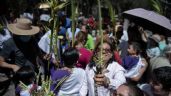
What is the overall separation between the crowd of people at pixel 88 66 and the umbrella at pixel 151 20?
0.25 meters

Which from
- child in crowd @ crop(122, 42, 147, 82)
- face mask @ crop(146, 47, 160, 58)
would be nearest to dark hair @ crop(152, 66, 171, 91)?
child in crowd @ crop(122, 42, 147, 82)

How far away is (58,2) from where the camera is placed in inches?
179

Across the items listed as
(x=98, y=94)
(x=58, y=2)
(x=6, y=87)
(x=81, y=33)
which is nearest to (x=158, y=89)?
(x=98, y=94)

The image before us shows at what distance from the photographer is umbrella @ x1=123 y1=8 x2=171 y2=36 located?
6292 millimetres

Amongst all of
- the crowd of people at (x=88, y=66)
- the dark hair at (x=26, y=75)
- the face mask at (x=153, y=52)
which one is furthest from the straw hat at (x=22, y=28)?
the face mask at (x=153, y=52)

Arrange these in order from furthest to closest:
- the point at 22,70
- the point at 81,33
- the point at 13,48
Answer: the point at 81,33
the point at 13,48
the point at 22,70

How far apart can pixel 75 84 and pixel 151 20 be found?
1685 mm

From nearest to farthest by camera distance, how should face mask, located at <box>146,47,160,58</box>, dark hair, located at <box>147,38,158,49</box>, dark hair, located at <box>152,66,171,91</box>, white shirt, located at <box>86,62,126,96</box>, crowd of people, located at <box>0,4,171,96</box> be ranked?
dark hair, located at <box>152,66,171,91</box>, crowd of people, located at <box>0,4,171,96</box>, white shirt, located at <box>86,62,126,96</box>, face mask, located at <box>146,47,160,58</box>, dark hair, located at <box>147,38,158,49</box>

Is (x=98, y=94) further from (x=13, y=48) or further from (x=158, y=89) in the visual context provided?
(x=13, y=48)

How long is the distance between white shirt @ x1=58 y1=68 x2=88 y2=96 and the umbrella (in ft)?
4.94

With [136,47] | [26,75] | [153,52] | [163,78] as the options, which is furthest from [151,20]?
[163,78]

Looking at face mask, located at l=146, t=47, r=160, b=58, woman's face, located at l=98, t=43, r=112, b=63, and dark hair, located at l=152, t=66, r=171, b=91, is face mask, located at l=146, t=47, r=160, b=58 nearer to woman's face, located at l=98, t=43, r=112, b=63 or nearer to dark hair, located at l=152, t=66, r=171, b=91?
woman's face, located at l=98, t=43, r=112, b=63

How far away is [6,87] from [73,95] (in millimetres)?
937

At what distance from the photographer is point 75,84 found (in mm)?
5348
